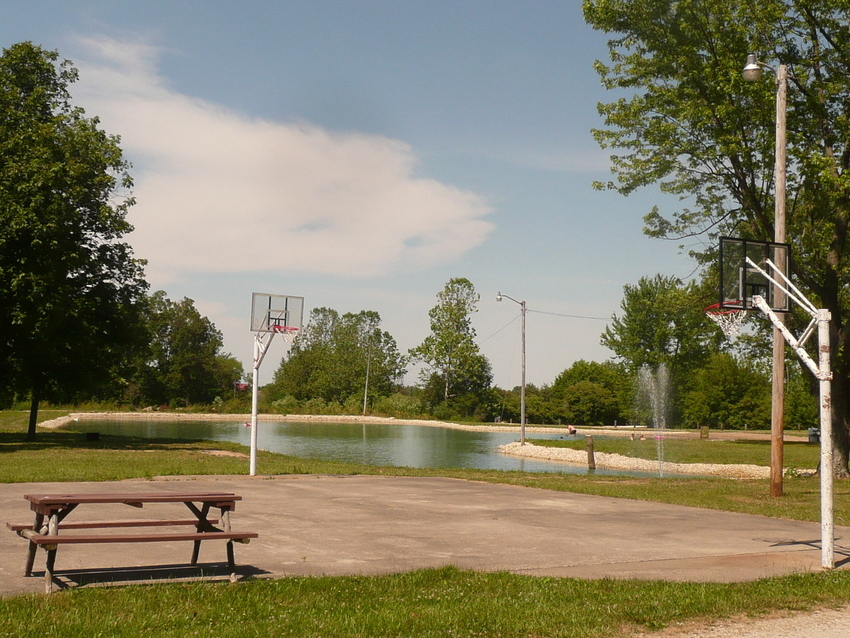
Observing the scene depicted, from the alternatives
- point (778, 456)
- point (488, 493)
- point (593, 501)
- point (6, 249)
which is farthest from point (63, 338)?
point (778, 456)

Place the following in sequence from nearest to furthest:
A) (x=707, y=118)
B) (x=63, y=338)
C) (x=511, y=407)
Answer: (x=707, y=118), (x=63, y=338), (x=511, y=407)

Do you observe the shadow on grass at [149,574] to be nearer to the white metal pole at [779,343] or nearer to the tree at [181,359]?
the white metal pole at [779,343]

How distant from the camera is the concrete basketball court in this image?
28.1 feet

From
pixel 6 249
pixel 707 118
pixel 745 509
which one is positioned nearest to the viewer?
pixel 745 509

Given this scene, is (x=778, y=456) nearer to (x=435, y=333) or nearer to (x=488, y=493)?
(x=488, y=493)

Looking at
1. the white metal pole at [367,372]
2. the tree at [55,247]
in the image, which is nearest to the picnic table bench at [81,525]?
the tree at [55,247]

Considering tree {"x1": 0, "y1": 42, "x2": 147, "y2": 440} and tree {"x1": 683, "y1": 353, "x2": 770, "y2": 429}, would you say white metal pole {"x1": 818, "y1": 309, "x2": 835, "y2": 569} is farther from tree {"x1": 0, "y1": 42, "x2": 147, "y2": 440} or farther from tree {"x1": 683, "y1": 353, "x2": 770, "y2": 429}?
tree {"x1": 683, "y1": 353, "x2": 770, "y2": 429}

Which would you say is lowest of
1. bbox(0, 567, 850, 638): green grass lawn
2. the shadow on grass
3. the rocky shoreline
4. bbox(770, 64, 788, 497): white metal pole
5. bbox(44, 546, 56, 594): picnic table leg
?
the rocky shoreline

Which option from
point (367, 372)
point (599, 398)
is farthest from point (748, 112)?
point (367, 372)

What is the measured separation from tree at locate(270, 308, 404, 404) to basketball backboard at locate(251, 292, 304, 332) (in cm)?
8846

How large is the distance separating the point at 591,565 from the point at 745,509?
7.36 m

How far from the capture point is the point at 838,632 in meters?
6.48

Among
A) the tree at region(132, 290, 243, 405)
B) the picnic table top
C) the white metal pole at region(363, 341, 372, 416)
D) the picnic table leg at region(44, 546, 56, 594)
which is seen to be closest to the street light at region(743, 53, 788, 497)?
the picnic table top

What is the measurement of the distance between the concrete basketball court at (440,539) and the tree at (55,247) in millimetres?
15384
